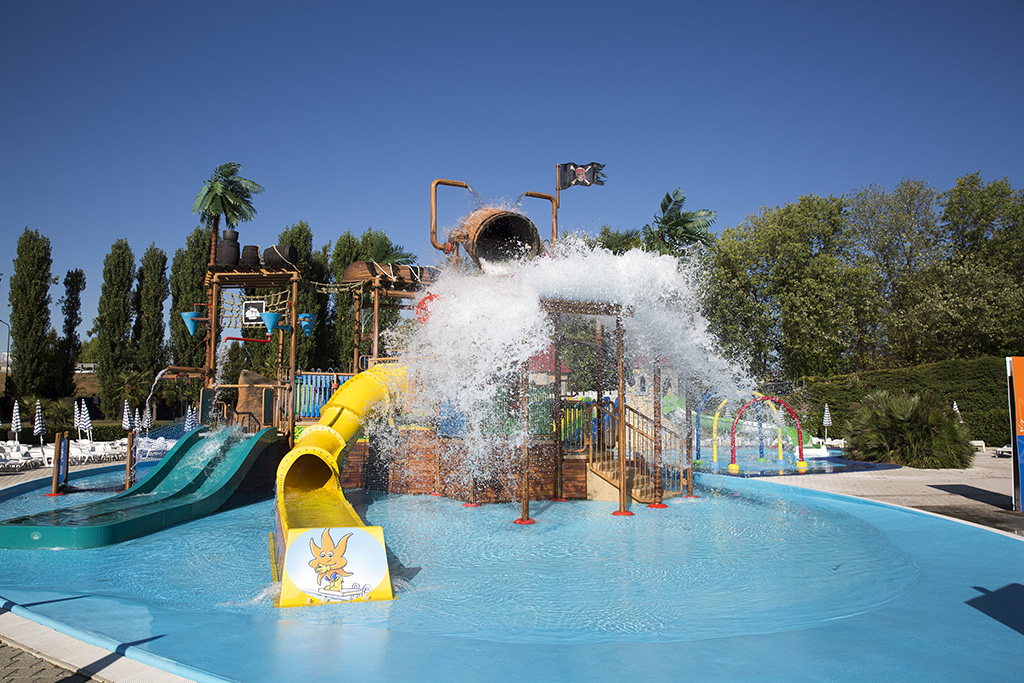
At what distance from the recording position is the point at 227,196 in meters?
22.1

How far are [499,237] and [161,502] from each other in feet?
22.1

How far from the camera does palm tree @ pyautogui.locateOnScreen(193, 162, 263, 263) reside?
2205cm

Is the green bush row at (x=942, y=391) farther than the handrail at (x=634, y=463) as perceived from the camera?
Yes

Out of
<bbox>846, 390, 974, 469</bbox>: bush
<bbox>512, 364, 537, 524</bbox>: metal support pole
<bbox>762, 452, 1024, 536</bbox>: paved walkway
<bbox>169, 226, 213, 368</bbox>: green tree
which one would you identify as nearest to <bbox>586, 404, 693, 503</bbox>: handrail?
<bbox>512, 364, 537, 524</bbox>: metal support pole

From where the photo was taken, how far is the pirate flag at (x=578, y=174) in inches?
526

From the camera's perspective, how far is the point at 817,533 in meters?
9.23

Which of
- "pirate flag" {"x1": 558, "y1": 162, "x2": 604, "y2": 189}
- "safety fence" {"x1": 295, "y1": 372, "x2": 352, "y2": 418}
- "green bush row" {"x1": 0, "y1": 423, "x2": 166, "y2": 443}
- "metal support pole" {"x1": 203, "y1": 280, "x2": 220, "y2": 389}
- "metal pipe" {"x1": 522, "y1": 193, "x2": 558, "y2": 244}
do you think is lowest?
"green bush row" {"x1": 0, "y1": 423, "x2": 166, "y2": 443}

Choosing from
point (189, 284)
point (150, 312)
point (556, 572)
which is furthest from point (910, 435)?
point (150, 312)

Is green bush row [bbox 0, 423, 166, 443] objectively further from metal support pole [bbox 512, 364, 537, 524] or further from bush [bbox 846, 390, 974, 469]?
bush [bbox 846, 390, 974, 469]

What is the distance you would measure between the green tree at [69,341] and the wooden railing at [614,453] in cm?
2854

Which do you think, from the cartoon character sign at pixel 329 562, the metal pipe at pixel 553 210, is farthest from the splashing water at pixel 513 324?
the cartoon character sign at pixel 329 562

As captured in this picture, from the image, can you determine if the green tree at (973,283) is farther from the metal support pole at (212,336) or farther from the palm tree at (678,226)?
the metal support pole at (212,336)

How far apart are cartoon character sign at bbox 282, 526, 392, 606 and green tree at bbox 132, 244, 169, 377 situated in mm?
31393

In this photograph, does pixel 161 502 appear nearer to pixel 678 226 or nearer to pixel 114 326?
pixel 678 226
